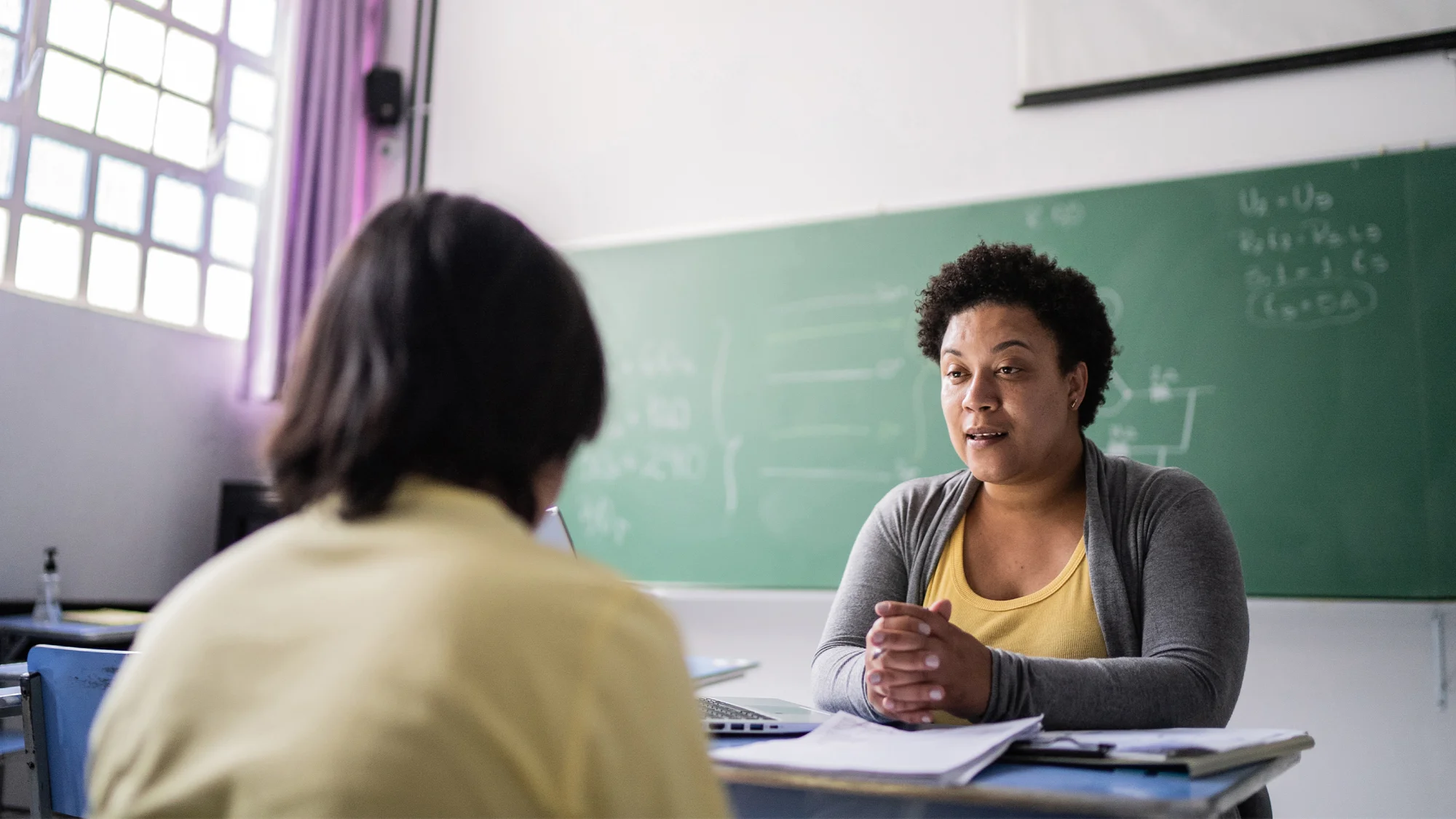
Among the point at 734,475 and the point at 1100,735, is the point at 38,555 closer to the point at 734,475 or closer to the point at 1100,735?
the point at 734,475

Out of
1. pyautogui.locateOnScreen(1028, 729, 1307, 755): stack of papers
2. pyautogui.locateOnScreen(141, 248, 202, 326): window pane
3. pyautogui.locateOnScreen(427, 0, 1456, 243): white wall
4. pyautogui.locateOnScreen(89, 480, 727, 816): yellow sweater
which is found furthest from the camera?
pyautogui.locateOnScreen(141, 248, 202, 326): window pane

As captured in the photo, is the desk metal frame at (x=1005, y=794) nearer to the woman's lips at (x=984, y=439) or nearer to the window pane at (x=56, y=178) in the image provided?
the woman's lips at (x=984, y=439)

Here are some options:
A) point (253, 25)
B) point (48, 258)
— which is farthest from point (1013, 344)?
point (253, 25)

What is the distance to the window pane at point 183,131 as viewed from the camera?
3.65m

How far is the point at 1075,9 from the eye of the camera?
10.4 ft

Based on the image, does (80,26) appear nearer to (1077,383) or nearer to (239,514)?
(239,514)

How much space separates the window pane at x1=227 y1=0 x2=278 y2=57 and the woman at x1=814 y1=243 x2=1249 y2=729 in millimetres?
3213

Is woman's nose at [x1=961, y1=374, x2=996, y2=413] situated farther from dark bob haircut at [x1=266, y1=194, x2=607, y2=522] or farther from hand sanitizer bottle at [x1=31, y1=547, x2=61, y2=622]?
hand sanitizer bottle at [x1=31, y1=547, x2=61, y2=622]

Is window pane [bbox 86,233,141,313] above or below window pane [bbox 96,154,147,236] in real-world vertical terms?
below

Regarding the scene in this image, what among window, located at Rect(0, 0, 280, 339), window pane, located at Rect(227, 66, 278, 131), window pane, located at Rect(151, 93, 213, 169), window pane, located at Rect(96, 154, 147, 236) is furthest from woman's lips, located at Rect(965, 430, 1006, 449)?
window pane, located at Rect(227, 66, 278, 131)

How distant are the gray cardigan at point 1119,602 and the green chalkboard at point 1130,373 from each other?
1.10m

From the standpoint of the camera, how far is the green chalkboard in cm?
261

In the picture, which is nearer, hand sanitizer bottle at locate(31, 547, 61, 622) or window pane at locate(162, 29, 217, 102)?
hand sanitizer bottle at locate(31, 547, 61, 622)

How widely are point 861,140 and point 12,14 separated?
2.64 meters
